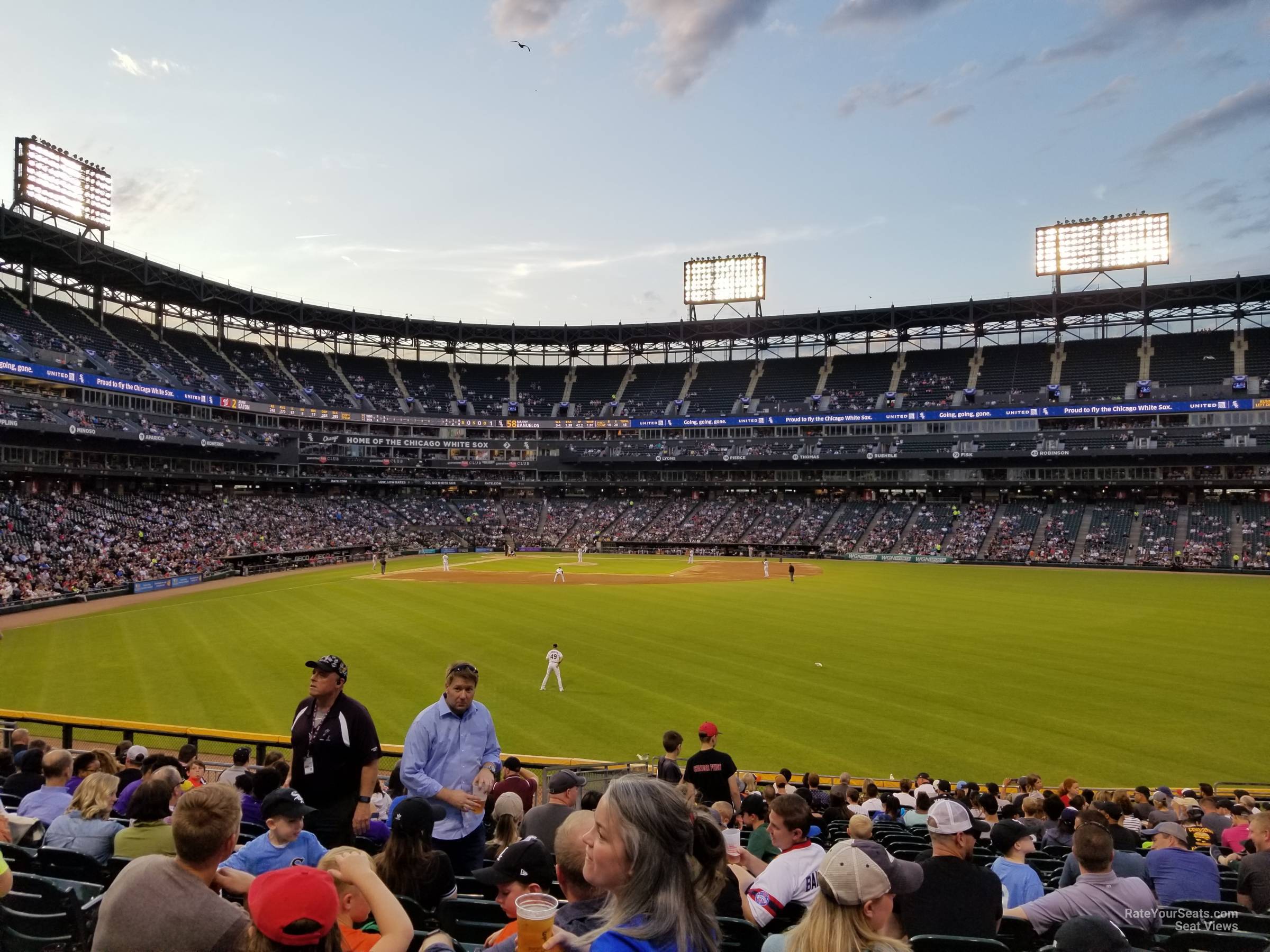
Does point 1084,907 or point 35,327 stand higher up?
point 35,327

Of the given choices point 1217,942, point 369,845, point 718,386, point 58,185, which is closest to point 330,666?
point 369,845

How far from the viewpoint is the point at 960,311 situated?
265 ft

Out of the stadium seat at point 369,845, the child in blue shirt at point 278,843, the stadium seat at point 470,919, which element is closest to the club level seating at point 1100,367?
the stadium seat at point 369,845

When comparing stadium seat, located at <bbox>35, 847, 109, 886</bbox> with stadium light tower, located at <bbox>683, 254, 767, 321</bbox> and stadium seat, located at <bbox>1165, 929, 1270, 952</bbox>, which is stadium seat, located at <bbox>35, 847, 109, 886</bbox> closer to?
stadium seat, located at <bbox>1165, 929, 1270, 952</bbox>

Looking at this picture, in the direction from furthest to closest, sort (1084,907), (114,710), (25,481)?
1. (25,481)
2. (114,710)
3. (1084,907)

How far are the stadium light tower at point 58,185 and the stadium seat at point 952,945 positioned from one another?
→ 77.5 meters

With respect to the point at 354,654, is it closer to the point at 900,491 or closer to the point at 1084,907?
the point at 1084,907

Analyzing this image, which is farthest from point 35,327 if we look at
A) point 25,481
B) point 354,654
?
point 354,654

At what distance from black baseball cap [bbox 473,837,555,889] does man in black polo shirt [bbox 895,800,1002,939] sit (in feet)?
8.52

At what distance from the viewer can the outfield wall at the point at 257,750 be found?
496 inches

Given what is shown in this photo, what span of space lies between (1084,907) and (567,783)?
419 centimetres

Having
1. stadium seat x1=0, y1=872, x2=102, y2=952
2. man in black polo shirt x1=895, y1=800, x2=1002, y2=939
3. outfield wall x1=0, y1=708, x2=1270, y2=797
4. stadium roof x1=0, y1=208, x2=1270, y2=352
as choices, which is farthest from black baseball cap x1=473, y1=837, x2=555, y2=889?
stadium roof x1=0, y1=208, x2=1270, y2=352

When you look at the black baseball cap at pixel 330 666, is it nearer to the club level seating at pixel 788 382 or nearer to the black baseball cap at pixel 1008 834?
the black baseball cap at pixel 1008 834

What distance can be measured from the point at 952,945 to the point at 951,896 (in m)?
0.53
